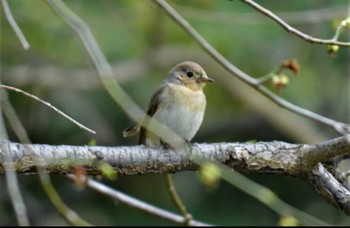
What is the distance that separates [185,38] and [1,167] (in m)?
4.38

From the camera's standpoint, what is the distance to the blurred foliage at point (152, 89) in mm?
7250

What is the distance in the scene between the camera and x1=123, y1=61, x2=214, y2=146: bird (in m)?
4.94

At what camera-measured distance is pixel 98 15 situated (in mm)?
7312

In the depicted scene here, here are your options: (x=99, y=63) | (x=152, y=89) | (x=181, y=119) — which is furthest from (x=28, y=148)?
(x=152, y=89)

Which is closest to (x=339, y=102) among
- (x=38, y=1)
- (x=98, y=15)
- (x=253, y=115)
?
(x=253, y=115)

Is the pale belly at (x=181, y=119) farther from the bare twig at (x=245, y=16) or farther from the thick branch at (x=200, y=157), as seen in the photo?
the bare twig at (x=245, y=16)

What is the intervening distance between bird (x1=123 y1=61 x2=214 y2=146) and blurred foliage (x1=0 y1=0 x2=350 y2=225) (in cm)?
170

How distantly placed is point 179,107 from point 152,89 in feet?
8.32

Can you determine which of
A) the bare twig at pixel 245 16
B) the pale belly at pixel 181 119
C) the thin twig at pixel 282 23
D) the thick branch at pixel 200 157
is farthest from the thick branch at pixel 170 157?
the bare twig at pixel 245 16

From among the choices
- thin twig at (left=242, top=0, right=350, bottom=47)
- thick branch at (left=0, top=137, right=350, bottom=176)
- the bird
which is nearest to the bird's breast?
the bird

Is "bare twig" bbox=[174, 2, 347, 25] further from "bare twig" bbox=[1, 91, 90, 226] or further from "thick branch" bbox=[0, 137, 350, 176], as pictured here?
"thick branch" bbox=[0, 137, 350, 176]

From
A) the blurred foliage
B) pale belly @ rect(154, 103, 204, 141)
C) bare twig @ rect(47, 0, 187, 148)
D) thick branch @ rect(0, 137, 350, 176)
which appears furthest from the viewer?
the blurred foliage

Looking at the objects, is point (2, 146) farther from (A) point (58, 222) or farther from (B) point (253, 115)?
(B) point (253, 115)

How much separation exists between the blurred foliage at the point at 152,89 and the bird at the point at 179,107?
170cm
